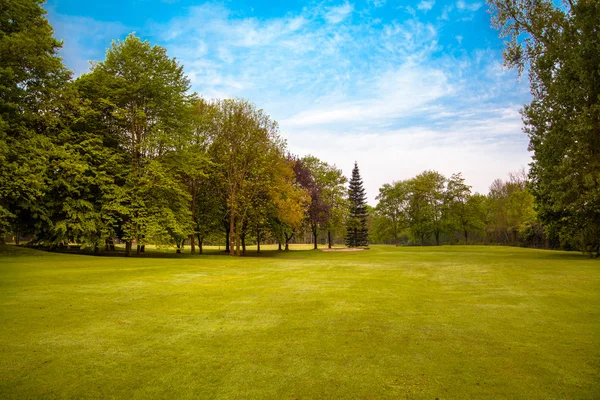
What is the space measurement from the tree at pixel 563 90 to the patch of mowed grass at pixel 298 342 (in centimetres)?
1209

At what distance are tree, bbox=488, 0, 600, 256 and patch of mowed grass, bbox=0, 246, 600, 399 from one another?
1209cm

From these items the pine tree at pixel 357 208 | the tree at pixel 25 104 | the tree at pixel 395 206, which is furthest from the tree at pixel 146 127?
the tree at pixel 395 206

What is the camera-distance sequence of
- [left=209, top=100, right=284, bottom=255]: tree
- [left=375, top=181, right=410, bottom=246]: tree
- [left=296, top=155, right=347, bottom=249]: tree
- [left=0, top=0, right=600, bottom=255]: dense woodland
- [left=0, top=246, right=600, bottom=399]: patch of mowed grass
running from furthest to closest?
[left=375, top=181, right=410, bottom=246]: tree, [left=296, top=155, right=347, bottom=249]: tree, [left=209, top=100, right=284, bottom=255]: tree, [left=0, top=0, right=600, bottom=255]: dense woodland, [left=0, top=246, right=600, bottom=399]: patch of mowed grass

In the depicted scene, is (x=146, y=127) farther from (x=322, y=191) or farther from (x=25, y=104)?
(x=322, y=191)

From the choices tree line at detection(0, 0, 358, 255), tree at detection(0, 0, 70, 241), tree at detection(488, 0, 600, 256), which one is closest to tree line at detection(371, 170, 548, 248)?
tree at detection(488, 0, 600, 256)

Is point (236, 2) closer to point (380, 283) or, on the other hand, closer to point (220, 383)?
point (380, 283)

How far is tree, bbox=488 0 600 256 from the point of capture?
18.5 metres

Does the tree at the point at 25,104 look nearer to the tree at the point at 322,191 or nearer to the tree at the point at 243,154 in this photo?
the tree at the point at 243,154

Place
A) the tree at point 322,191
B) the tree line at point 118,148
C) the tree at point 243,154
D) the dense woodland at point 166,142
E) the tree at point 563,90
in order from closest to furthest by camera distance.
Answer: the tree at point 563,90, the dense woodland at point 166,142, the tree line at point 118,148, the tree at point 243,154, the tree at point 322,191

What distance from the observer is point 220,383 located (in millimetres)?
4480

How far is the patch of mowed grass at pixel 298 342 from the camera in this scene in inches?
173

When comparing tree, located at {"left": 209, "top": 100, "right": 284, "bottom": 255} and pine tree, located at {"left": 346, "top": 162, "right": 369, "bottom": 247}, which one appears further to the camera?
pine tree, located at {"left": 346, "top": 162, "right": 369, "bottom": 247}

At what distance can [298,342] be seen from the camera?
6309mm

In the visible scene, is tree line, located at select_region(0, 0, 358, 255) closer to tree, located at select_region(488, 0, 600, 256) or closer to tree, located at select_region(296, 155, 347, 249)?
tree, located at select_region(296, 155, 347, 249)
